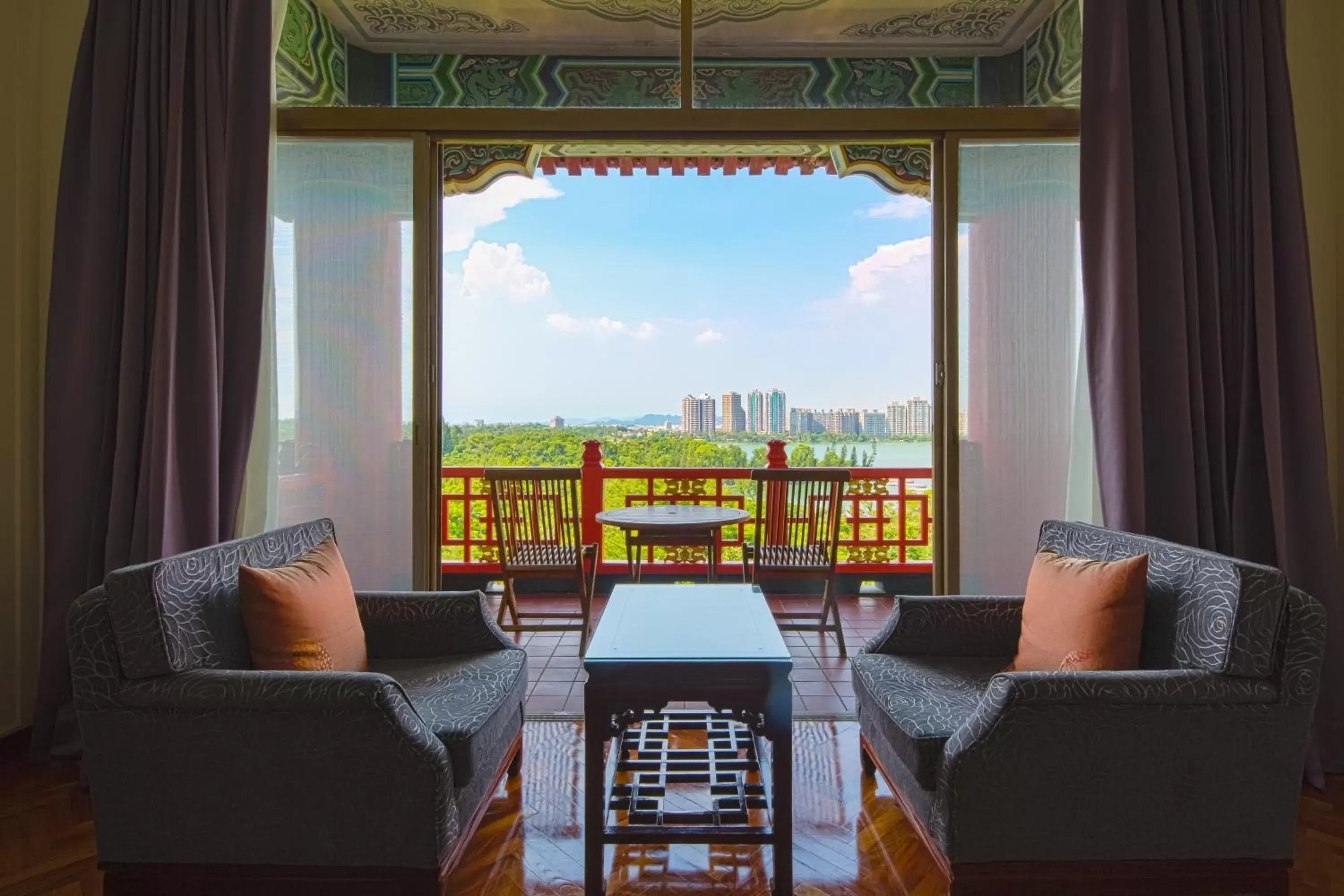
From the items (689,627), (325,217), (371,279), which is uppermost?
(325,217)

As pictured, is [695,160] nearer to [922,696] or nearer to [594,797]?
[922,696]

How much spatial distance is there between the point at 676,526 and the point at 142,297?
8.03 feet

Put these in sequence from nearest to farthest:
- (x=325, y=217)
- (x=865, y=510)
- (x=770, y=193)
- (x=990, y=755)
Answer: (x=990, y=755)
(x=325, y=217)
(x=865, y=510)
(x=770, y=193)

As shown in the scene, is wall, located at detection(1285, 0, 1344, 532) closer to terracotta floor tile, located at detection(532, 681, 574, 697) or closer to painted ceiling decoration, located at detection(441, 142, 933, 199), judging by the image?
painted ceiling decoration, located at detection(441, 142, 933, 199)

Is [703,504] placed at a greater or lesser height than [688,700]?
greater

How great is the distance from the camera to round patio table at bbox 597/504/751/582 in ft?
13.0

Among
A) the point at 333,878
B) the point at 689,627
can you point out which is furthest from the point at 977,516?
the point at 333,878

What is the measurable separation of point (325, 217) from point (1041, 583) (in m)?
2.68

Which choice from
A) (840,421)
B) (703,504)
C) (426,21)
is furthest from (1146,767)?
(840,421)

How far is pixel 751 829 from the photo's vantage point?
1.74 m

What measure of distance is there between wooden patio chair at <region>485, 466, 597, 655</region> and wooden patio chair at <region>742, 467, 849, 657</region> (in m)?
0.90

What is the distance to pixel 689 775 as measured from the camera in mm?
2045

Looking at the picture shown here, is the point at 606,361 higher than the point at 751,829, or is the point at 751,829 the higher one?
the point at 606,361

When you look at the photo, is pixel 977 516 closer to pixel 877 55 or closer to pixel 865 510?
pixel 877 55
